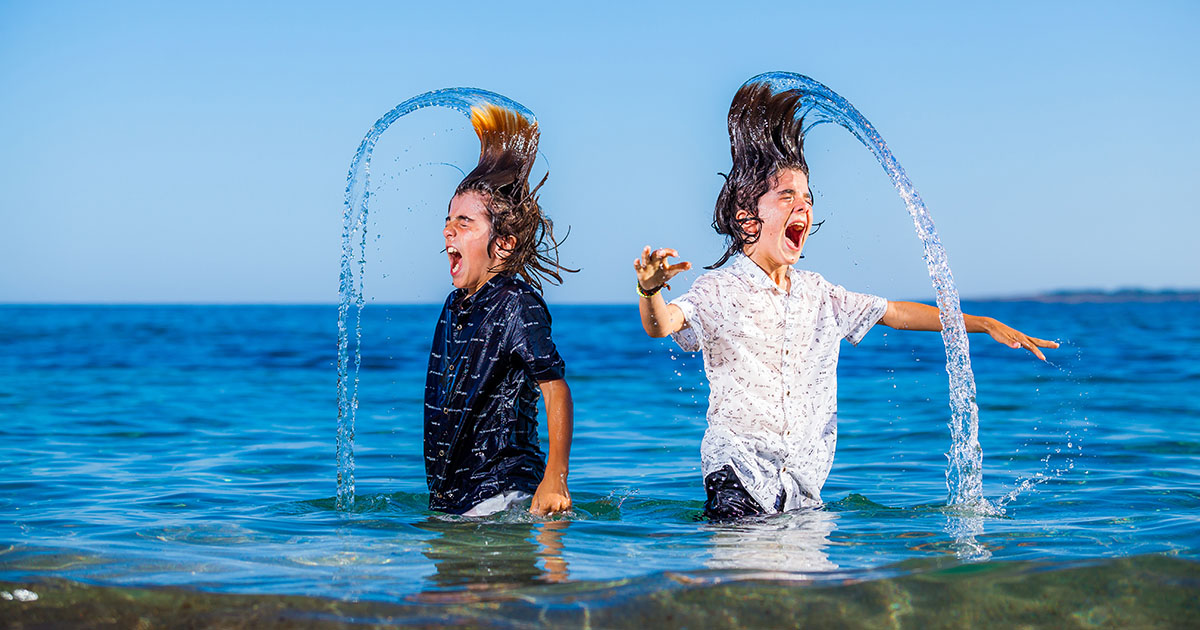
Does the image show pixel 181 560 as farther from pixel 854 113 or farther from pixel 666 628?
pixel 854 113

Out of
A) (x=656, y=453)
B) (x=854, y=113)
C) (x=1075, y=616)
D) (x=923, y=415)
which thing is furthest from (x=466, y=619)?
(x=923, y=415)

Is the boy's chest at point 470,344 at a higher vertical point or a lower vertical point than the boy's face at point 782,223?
lower

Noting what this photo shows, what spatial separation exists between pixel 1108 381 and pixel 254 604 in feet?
42.5

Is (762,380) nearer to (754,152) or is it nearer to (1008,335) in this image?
(754,152)

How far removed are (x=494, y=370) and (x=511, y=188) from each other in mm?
859

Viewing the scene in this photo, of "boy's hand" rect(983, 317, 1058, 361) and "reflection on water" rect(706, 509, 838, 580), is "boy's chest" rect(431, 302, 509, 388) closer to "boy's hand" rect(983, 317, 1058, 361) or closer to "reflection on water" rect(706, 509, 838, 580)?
"reflection on water" rect(706, 509, 838, 580)

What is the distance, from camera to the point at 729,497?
4.33 meters

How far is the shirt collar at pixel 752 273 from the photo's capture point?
4504mm

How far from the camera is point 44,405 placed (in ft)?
35.5

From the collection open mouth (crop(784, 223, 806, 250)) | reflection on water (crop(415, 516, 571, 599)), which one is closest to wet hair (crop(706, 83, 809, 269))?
open mouth (crop(784, 223, 806, 250))

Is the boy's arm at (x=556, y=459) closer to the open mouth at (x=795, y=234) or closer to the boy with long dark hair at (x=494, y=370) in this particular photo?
the boy with long dark hair at (x=494, y=370)

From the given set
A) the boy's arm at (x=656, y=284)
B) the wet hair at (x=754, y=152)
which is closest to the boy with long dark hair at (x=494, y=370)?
the boy's arm at (x=656, y=284)

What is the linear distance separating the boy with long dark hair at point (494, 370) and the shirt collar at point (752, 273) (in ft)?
2.75

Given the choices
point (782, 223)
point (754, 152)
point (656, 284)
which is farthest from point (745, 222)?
point (656, 284)
